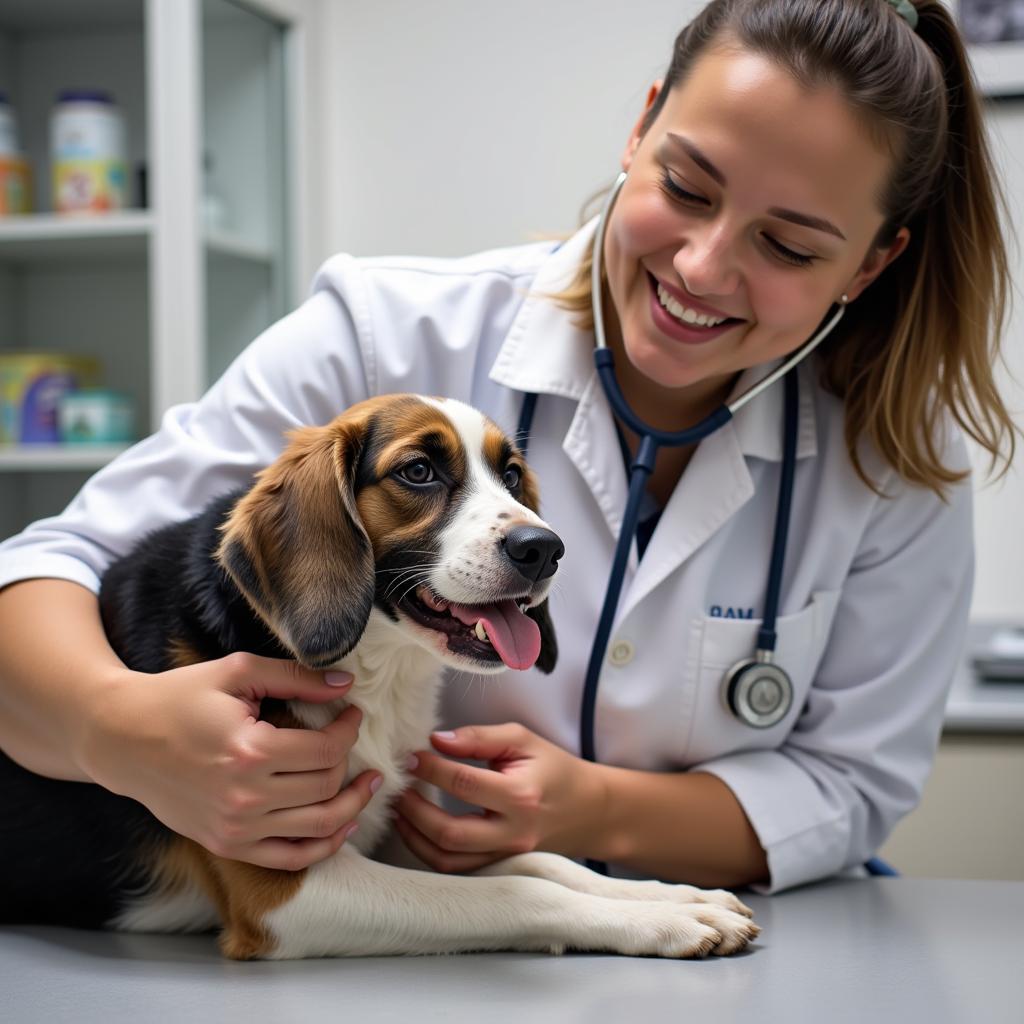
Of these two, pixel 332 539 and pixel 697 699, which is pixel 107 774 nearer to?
pixel 332 539

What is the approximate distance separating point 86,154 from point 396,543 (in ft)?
5.82

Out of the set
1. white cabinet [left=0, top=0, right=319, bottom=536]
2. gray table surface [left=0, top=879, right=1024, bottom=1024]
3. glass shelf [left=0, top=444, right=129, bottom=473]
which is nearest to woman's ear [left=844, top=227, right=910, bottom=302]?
gray table surface [left=0, top=879, right=1024, bottom=1024]

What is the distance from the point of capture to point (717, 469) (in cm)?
141

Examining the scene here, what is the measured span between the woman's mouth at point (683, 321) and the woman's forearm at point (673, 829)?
0.49 metres

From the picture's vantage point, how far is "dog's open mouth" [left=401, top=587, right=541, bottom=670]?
1111 millimetres

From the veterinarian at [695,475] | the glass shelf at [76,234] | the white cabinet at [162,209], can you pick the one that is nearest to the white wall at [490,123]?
the white cabinet at [162,209]

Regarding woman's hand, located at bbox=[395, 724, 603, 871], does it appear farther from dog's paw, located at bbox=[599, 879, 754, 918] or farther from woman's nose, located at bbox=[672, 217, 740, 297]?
woman's nose, located at bbox=[672, 217, 740, 297]

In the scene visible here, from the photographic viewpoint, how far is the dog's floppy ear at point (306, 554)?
1.07 metres

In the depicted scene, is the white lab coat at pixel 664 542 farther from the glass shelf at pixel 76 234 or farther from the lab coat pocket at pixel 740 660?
the glass shelf at pixel 76 234

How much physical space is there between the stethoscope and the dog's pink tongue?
0.23m

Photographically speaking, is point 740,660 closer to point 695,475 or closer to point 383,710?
point 695,475

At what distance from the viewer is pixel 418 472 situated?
119 cm

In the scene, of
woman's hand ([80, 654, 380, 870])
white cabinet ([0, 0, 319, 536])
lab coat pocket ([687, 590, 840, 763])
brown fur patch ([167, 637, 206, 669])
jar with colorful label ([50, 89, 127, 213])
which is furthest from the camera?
jar with colorful label ([50, 89, 127, 213])

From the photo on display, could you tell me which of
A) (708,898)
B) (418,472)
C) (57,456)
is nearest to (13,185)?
(57,456)
